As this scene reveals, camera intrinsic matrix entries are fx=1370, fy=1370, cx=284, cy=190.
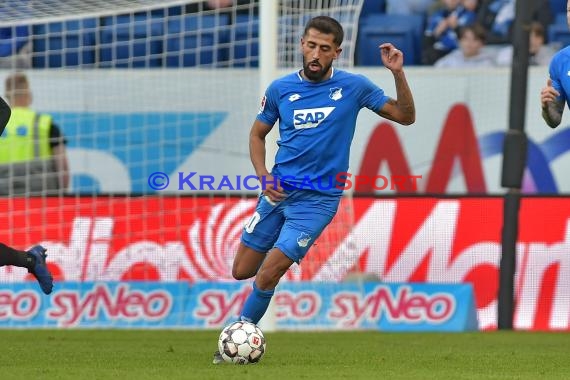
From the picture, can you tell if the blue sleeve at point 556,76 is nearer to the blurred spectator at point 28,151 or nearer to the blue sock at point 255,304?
the blue sock at point 255,304

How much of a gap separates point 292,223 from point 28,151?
5309mm

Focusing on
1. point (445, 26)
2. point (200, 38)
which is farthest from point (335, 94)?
point (445, 26)

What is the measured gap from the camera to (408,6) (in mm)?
16156

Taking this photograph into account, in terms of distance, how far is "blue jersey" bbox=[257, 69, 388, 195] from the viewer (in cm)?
853

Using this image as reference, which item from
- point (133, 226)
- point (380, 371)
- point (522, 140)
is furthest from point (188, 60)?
point (380, 371)

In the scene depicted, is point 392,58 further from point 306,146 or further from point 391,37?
point 391,37

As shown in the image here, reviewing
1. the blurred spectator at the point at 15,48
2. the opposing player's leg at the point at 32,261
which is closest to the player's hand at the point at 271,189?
the opposing player's leg at the point at 32,261

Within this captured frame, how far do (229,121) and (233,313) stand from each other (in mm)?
2247

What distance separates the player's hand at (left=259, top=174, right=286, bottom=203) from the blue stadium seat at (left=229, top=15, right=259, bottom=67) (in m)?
4.81

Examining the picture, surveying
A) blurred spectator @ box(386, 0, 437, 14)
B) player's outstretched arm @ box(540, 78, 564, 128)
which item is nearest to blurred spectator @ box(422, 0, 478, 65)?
blurred spectator @ box(386, 0, 437, 14)

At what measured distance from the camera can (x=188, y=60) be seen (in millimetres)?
14453

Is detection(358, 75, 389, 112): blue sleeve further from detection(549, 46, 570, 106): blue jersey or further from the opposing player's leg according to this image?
the opposing player's leg

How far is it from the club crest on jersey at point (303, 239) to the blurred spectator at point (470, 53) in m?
7.34

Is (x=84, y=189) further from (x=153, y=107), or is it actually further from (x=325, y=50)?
(x=325, y=50)
